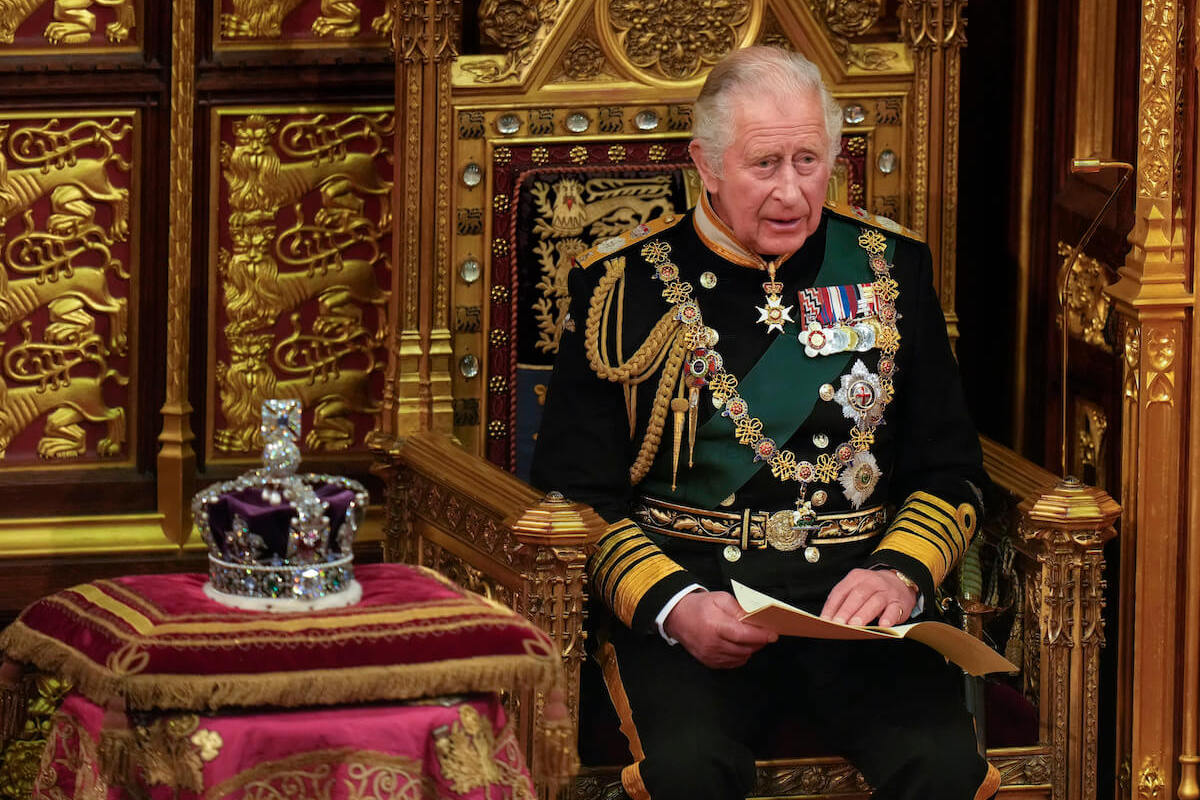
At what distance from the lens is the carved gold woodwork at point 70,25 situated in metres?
4.88

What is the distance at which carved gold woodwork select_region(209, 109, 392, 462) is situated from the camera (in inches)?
196

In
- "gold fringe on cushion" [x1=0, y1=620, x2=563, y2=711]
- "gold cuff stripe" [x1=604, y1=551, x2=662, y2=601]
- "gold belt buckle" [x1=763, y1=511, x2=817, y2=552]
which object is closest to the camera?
"gold fringe on cushion" [x1=0, y1=620, x2=563, y2=711]

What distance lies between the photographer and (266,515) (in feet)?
9.95

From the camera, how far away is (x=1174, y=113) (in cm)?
409

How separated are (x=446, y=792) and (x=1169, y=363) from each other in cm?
180

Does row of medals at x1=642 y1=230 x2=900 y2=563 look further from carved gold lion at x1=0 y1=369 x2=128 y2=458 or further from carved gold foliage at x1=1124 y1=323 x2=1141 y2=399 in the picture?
carved gold lion at x1=0 y1=369 x2=128 y2=458

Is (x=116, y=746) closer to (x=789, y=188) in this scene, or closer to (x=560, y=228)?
(x=789, y=188)

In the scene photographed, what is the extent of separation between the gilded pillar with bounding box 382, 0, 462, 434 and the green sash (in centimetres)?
65

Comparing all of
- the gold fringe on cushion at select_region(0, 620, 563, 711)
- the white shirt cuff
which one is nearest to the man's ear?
the white shirt cuff

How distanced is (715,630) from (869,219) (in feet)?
3.02

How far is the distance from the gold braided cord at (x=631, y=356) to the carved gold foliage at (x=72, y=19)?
1459mm

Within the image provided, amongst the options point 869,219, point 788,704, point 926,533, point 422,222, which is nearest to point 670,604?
point 788,704

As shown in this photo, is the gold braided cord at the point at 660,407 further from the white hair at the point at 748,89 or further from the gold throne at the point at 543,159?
the gold throne at the point at 543,159

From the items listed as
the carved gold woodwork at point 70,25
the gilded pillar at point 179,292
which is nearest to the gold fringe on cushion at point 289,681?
the gilded pillar at point 179,292
